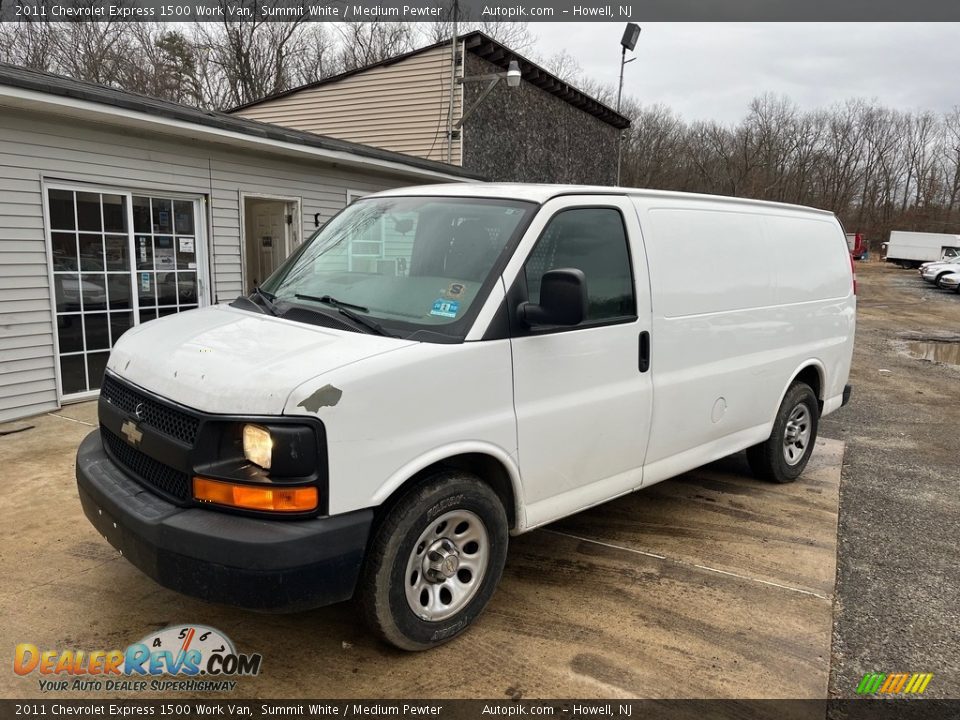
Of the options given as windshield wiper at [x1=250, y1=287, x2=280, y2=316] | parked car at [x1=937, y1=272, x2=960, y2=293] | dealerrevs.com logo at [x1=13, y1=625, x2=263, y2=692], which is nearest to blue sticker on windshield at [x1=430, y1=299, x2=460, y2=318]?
windshield wiper at [x1=250, y1=287, x2=280, y2=316]

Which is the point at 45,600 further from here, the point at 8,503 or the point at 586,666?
the point at 586,666

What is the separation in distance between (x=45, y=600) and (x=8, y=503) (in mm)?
1585

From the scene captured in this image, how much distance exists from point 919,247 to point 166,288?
4591cm

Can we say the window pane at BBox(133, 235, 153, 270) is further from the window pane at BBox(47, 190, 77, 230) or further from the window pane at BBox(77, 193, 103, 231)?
the window pane at BBox(47, 190, 77, 230)

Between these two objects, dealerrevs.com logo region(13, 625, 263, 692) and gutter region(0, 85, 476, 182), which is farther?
gutter region(0, 85, 476, 182)

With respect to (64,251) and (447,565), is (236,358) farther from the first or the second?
(64,251)

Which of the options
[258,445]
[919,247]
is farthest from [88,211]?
[919,247]

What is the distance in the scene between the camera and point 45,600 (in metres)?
3.45

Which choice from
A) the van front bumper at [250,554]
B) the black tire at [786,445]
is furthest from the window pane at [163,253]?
the black tire at [786,445]

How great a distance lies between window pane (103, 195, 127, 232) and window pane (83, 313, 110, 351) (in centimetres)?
97

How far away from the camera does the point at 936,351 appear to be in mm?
13820

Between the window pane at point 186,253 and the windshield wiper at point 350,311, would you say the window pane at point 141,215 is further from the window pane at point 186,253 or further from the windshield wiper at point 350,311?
the windshield wiper at point 350,311

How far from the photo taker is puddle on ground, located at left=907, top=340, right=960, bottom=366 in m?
12.7

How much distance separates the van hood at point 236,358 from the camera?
8.44ft
